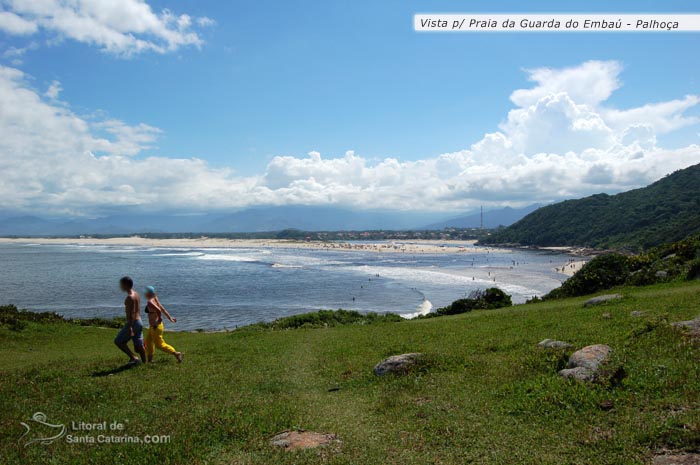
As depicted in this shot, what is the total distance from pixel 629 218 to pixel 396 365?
173 metres

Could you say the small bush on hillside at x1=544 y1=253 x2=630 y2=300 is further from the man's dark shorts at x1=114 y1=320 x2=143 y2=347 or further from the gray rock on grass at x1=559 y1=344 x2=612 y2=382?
the man's dark shorts at x1=114 y1=320 x2=143 y2=347

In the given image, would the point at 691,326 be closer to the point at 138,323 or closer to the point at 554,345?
the point at 554,345

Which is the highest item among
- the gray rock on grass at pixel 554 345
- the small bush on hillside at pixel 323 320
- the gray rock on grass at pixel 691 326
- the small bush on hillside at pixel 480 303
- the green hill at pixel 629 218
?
the green hill at pixel 629 218

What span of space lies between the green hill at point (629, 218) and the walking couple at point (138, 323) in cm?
11881

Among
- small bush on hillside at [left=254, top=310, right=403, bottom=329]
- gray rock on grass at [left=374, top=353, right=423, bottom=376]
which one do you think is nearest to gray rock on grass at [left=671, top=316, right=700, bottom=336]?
gray rock on grass at [left=374, top=353, right=423, bottom=376]

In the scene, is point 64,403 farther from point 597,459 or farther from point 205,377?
point 597,459

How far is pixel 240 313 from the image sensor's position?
4444 centimetres

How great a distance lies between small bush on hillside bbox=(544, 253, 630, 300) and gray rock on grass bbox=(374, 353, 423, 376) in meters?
24.1

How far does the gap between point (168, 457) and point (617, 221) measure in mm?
182135

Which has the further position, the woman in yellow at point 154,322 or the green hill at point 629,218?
the green hill at point 629,218

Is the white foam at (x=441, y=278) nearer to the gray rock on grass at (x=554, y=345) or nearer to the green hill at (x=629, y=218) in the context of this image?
the gray rock on grass at (x=554, y=345)

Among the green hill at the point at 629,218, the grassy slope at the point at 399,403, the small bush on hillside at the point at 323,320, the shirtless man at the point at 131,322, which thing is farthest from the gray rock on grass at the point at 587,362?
the green hill at the point at 629,218

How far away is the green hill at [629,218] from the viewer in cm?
13018

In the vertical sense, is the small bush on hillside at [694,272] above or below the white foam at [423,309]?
above
